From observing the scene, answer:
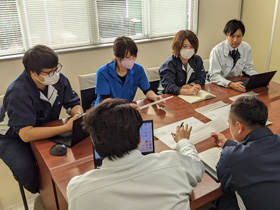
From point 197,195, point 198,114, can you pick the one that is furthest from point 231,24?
point 197,195

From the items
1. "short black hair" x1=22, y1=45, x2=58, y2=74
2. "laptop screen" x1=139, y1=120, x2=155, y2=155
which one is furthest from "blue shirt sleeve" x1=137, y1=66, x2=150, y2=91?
"laptop screen" x1=139, y1=120, x2=155, y2=155

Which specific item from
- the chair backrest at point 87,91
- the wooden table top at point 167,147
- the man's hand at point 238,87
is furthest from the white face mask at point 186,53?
the chair backrest at point 87,91

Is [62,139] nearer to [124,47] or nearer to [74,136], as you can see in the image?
[74,136]

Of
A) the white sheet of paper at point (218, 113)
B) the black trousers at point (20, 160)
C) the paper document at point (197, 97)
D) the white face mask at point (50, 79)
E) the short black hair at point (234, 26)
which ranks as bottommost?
the black trousers at point (20, 160)

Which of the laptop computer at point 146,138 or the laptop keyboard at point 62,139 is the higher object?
the laptop computer at point 146,138

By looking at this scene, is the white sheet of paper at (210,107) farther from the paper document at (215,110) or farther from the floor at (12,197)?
the floor at (12,197)

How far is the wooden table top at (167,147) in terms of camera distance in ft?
3.71

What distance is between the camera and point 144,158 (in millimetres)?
890

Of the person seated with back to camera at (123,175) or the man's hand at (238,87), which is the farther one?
the man's hand at (238,87)

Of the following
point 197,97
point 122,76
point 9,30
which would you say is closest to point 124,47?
point 122,76

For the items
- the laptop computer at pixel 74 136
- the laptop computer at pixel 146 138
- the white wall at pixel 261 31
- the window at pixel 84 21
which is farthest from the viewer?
the white wall at pixel 261 31

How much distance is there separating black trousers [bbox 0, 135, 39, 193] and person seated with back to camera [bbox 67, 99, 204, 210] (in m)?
0.94

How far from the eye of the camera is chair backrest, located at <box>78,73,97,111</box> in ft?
7.36

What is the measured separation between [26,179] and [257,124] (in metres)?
1.46
